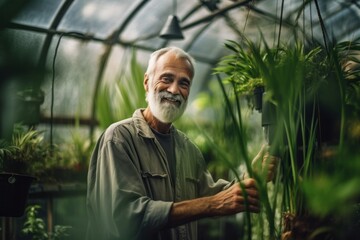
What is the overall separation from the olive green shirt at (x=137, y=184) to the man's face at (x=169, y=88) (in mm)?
86

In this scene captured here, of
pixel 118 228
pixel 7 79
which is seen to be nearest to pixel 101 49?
pixel 7 79

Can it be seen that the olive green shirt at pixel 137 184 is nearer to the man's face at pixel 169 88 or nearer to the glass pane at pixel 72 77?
the man's face at pixel 169 88

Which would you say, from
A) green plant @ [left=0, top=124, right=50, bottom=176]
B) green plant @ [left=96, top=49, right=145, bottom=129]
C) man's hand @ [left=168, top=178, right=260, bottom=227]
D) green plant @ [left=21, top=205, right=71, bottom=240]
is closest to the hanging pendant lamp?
green plant @ [left=96, top=49, right=145, bottom=129]

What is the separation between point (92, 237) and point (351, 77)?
1.07m

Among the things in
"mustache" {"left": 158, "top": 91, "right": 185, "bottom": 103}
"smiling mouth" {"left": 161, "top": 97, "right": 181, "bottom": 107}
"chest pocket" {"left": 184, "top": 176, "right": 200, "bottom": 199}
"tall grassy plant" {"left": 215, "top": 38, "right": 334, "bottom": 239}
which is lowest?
"chest pocket" {"left": 184, "top": 176, "right": 200, "bottom": 199}

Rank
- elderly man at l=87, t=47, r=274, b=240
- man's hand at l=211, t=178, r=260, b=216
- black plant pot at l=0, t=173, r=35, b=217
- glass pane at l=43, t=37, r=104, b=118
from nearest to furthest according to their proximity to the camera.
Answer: man's hand at l=211, t=178, r=260, b=216
elderly man at l=87, t=47, r=274, b=240
black plant pot at l=0, t=173, r=35, b=217
glass pane at l=43, t=37, r=104, b=118

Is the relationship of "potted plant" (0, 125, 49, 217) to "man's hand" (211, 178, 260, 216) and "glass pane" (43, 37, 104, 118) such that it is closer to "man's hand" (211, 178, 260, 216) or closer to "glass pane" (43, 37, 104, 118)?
"man's hand" (211, 178, 260, 216)

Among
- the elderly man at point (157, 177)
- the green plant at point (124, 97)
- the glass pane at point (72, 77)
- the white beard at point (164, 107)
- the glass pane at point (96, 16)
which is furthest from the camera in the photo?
the glass pane at point (96, 16)

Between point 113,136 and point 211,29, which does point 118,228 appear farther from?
point 211,29

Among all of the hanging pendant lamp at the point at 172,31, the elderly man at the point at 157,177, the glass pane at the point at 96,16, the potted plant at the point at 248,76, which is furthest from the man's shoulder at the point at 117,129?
the glass pane at the point at 96,16

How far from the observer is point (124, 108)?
9.94ft

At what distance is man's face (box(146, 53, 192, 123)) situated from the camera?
1840 millimetres

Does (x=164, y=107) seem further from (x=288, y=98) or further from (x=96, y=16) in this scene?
(x=96, y=16)

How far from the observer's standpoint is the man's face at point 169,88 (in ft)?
6.04
